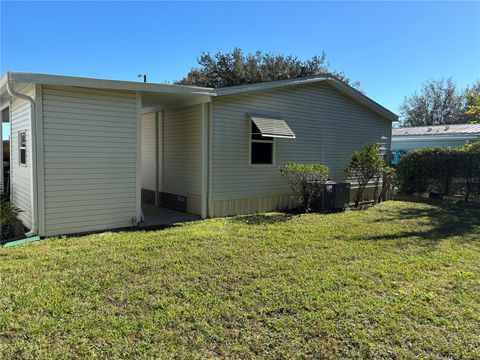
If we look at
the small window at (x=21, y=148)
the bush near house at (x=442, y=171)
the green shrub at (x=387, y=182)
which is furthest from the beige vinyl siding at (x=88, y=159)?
the bush near house at (x=442, y=171)

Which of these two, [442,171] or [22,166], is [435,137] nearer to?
[442,171]

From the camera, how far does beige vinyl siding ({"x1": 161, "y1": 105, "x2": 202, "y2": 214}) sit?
891 centimetres

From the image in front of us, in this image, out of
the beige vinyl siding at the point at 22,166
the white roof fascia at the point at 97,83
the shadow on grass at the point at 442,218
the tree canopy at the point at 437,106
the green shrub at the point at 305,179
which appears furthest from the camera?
the tree canopy at the point at 437,106

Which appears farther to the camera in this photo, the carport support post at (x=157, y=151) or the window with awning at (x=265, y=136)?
the carport support post at (x=157, y=151)

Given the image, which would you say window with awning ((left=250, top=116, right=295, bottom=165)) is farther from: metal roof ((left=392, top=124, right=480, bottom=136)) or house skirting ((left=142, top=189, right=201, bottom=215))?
metal roof ((left=392, top=124, right=480, bottom=136))

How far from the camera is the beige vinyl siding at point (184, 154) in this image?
29.2 ft

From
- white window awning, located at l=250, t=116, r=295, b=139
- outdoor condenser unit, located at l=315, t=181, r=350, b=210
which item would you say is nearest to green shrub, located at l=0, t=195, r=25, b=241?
white window awning, located at l=250, t=116, r=295, b=139

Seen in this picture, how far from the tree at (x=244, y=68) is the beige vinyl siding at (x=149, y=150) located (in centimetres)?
1838

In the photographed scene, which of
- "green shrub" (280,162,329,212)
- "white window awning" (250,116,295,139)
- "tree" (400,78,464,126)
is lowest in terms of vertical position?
"green shrub" (280,162,329,212)

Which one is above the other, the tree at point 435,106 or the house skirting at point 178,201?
the tree at point 435,106

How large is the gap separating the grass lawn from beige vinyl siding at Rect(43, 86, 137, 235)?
63 centimetres

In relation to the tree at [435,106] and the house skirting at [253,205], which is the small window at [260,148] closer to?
the house skirting at [253,205]

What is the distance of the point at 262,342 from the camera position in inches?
124

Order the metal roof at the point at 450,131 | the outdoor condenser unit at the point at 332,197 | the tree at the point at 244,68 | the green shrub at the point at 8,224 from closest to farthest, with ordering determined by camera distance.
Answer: the green shrub at the point at 8,224, the outdoor condenser unit at the point at 332,197, the metal roof at the point at 450,131, the tree at the point at 244,68
